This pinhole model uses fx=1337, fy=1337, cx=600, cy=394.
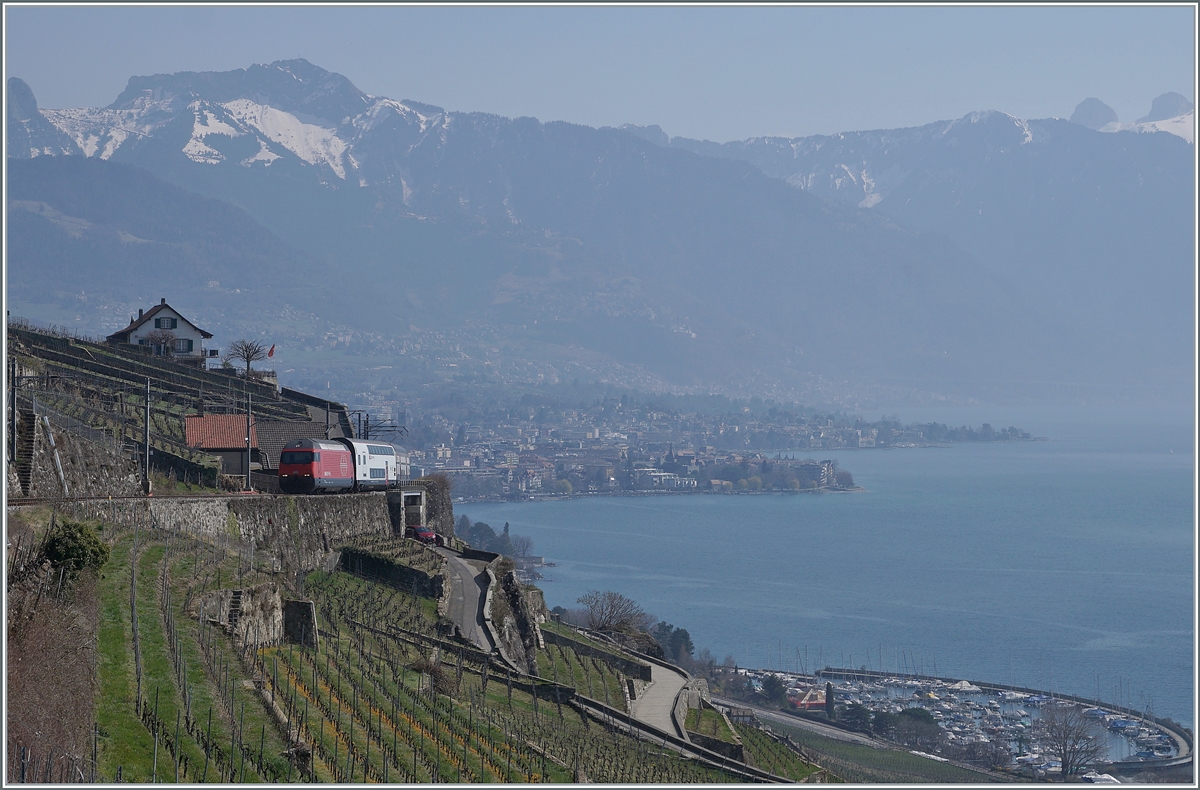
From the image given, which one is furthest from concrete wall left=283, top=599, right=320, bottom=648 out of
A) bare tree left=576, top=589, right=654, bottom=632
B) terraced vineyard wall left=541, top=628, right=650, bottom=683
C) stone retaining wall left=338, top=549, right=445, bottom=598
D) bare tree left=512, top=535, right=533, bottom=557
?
bare tree left=512, top=535, right=533, bottom=557

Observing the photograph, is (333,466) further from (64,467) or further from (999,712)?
(999,712)

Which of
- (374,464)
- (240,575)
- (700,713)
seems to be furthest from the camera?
(374,464)

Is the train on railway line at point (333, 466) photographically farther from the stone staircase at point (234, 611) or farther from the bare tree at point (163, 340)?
the bare tree at point (163, 340)

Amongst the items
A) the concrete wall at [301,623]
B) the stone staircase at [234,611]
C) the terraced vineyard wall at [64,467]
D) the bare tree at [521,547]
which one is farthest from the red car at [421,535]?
the bare tree at [521,547]

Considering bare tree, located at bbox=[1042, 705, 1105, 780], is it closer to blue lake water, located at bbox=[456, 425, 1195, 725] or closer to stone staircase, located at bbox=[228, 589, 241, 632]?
blue lake water, located at bbox=[456, 425, 1195, 725]

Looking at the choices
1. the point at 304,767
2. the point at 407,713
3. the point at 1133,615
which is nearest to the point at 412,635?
the point at 407,713

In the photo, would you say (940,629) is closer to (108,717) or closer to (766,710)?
(766,710)
